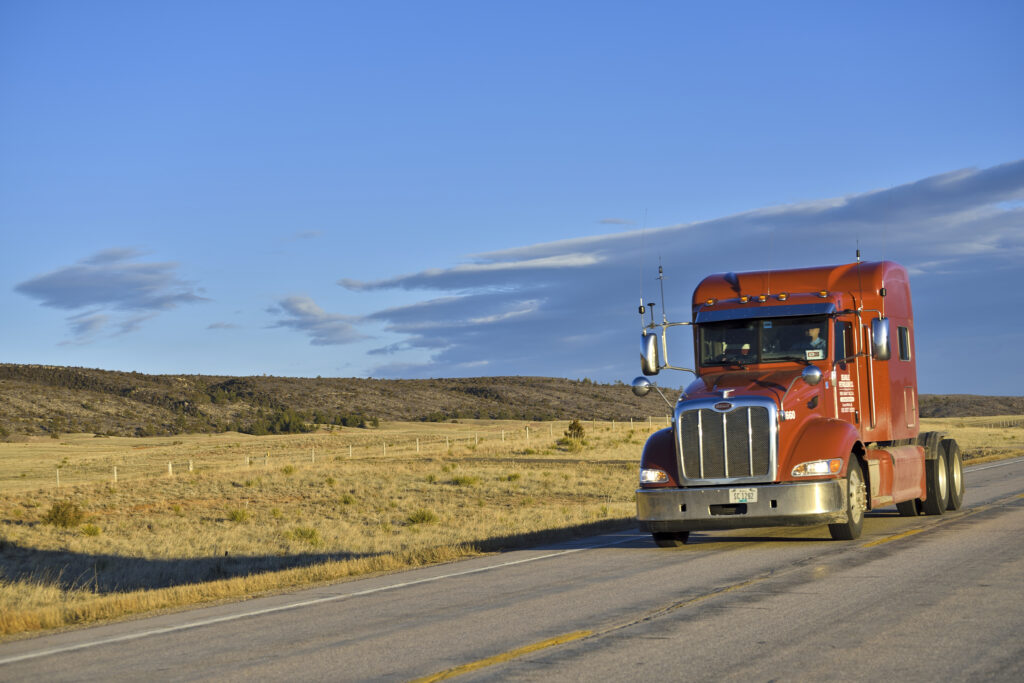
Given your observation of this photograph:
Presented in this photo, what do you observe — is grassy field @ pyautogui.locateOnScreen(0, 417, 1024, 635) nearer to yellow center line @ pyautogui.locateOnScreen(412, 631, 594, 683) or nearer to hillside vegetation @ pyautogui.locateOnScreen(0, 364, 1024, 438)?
yellow center line @ pyautogui.locateOnScreen(412, 631, 594, 683)

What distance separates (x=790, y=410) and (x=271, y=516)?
82.3 ft

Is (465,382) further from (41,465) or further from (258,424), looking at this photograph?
(41,465)

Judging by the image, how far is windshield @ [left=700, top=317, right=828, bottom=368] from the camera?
15.9 m

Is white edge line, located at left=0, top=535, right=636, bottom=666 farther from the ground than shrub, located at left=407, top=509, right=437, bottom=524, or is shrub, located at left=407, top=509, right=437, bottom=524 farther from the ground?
white edge line, located at left=0, top=535, right=636, bottom=666

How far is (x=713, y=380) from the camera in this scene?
1574cm

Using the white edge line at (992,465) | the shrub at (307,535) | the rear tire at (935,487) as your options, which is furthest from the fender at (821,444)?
the white edge line at (992,465)

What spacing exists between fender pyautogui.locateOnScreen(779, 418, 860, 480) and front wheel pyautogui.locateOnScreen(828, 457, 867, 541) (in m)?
0.38

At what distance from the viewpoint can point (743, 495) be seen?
14.4m

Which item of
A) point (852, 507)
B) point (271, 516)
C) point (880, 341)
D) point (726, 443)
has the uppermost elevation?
point (880, 341)

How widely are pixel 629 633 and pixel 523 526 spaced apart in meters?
13.2

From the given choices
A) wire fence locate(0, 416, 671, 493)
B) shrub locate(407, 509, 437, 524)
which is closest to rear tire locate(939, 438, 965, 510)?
shrub locate(407, 509, 437, 524)

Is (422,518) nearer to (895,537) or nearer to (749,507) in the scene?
(895,537)

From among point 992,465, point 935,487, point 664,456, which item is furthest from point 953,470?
point 992,465

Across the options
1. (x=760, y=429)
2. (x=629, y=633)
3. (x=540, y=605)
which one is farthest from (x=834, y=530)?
(x=629, y=633)
